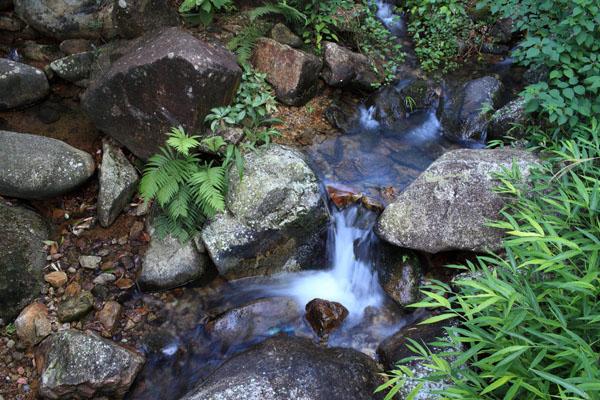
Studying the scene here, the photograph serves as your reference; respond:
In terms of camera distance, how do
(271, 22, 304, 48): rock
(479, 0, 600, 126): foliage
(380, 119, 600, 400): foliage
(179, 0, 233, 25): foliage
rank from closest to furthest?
(380, 119, 600, 400): foliage
(479, 0, 600, 126): foliage
(179, 0, 233, 25): foliage
(271, 22, 304, 48): rock

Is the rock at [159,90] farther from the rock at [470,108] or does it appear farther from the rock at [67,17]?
the rock at [470,108]

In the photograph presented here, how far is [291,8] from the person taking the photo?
6.16 m

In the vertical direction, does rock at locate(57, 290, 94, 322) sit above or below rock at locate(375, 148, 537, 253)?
below

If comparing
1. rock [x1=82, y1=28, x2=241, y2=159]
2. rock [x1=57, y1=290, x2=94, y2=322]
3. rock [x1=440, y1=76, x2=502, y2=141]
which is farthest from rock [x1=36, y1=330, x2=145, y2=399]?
rock [x1=440, y1=76, x2=502, y2=141]

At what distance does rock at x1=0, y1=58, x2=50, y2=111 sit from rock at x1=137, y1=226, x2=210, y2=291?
2.57 m

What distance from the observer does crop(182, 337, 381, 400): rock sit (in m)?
3.41

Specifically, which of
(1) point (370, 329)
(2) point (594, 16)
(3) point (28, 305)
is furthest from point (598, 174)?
(3) point (28, 305)

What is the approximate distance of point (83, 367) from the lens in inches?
151

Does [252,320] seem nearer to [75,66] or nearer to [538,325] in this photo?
[538,325]

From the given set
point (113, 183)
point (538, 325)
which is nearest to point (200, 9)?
point (113, 183)

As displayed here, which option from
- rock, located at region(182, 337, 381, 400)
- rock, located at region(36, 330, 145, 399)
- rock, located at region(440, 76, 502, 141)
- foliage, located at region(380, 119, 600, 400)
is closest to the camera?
foliage, located at region(380, 119, 600, 400)

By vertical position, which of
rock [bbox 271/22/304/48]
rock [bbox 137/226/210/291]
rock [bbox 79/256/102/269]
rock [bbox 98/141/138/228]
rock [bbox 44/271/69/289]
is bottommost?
rock [bbox 44/271/69/289]

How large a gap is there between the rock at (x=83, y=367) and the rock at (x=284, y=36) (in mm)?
4679

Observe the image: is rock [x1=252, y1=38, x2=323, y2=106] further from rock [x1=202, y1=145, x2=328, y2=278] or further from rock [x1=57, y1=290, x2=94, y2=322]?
rock [x1=57, y1=290, x2=94, y2=322]
